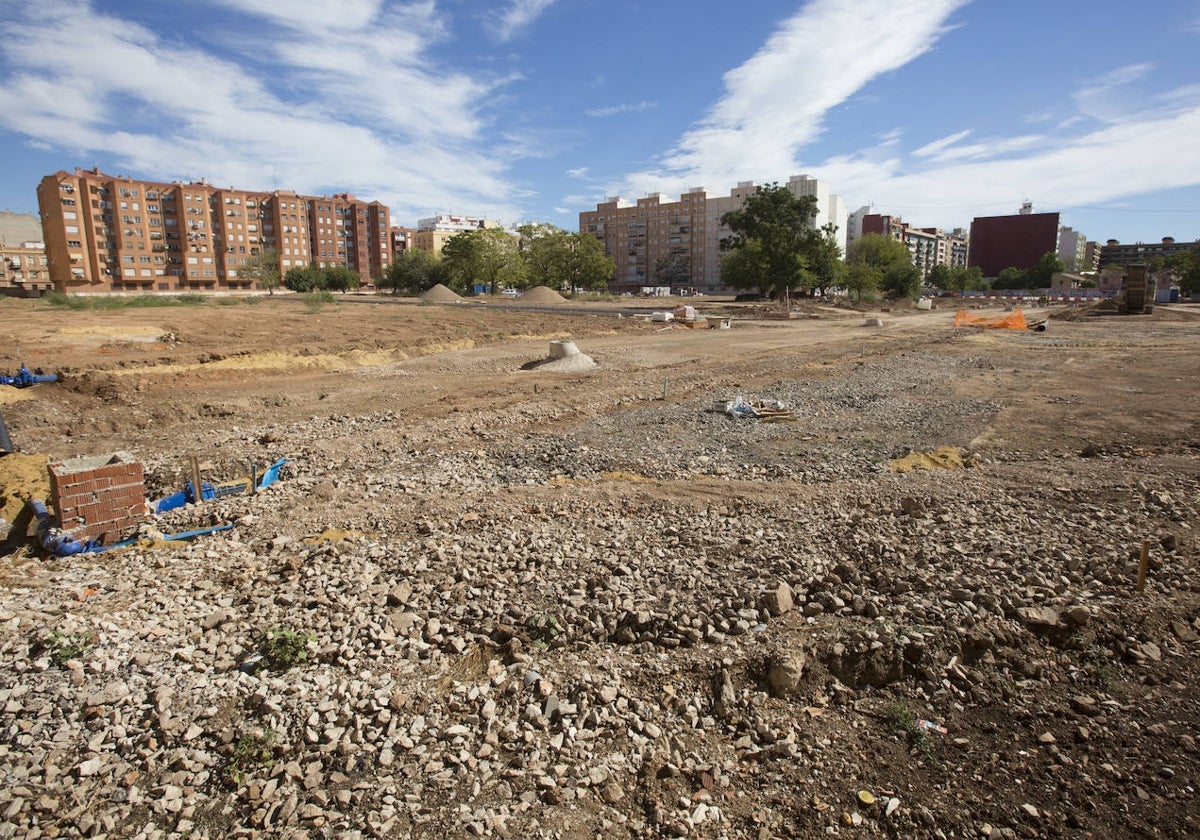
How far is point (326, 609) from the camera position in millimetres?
5941

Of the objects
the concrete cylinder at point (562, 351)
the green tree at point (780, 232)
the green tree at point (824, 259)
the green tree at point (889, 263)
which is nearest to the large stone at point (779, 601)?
the concrete cylinder at point (562, 351)

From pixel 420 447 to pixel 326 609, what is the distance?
20.6 feet

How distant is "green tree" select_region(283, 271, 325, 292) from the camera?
312ft

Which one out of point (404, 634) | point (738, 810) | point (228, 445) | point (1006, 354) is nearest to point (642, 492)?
point (404, 634)

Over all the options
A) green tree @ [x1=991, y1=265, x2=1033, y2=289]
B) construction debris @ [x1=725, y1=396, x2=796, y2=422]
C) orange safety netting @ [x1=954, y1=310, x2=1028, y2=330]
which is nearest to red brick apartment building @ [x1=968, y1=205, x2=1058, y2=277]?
green tree @ [x1=991, y1=265, x2=1033, y2=289]

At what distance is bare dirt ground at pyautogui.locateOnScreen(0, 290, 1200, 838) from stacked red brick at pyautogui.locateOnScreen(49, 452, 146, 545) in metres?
0.59

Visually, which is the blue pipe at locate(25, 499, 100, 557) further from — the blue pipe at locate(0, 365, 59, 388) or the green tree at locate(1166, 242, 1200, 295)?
the green tree at locate(1166, 242, 1200, 295)

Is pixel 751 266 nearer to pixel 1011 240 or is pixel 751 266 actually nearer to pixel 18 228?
pixel 1011 240

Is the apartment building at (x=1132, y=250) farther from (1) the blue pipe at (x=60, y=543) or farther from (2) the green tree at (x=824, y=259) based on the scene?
(1) the blue pipe at (x=60, y=543)

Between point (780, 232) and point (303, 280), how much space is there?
68942 millimetres

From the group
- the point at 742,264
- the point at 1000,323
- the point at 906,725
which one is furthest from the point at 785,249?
the point at 906,725

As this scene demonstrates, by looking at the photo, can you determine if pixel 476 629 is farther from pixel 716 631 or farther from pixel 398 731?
pixel 716 631

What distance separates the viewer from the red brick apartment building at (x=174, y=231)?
10006cm

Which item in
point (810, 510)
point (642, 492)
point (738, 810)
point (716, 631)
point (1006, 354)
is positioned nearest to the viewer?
point (738, 810)
